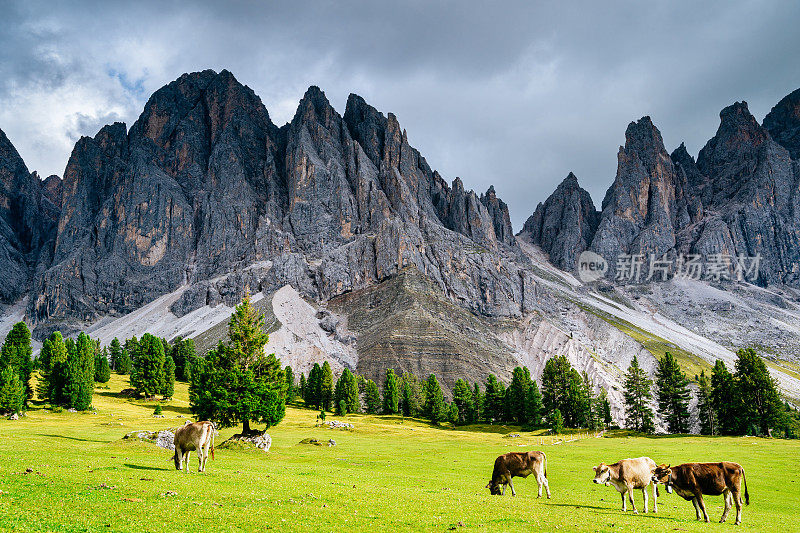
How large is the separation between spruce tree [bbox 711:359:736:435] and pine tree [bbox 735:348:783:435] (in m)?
1.08

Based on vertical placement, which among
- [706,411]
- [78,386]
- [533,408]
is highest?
[78,386]

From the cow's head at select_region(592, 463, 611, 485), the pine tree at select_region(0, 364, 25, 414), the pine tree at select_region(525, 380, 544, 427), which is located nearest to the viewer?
the cow's head at select_region(592, 463, 611, 485)

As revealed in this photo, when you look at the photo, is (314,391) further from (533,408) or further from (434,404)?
(533,408)

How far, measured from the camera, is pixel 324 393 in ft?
420

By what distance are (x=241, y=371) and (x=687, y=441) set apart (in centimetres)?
5989

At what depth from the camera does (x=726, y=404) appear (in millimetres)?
83188

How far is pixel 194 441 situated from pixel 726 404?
8796 cm

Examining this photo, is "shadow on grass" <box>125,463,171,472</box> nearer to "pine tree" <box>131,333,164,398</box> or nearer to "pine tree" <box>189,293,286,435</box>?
"pine tree" <box>189,293,286,435</box>

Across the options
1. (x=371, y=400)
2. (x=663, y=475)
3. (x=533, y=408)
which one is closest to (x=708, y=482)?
(x=663, y=475)

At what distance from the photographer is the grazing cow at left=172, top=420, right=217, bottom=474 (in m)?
26.8

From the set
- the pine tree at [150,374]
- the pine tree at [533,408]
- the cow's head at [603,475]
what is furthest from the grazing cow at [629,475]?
the pine tree at [150,374]

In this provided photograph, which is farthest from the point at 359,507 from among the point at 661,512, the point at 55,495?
the point at 661,512

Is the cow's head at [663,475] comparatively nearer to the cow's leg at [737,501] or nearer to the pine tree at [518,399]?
the cow's leg at [737,501]

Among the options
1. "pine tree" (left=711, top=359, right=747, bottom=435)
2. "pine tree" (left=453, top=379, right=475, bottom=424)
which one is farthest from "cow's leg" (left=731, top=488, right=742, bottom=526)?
"pine tree" (left=453, top=379, right=475, bottom=424)
